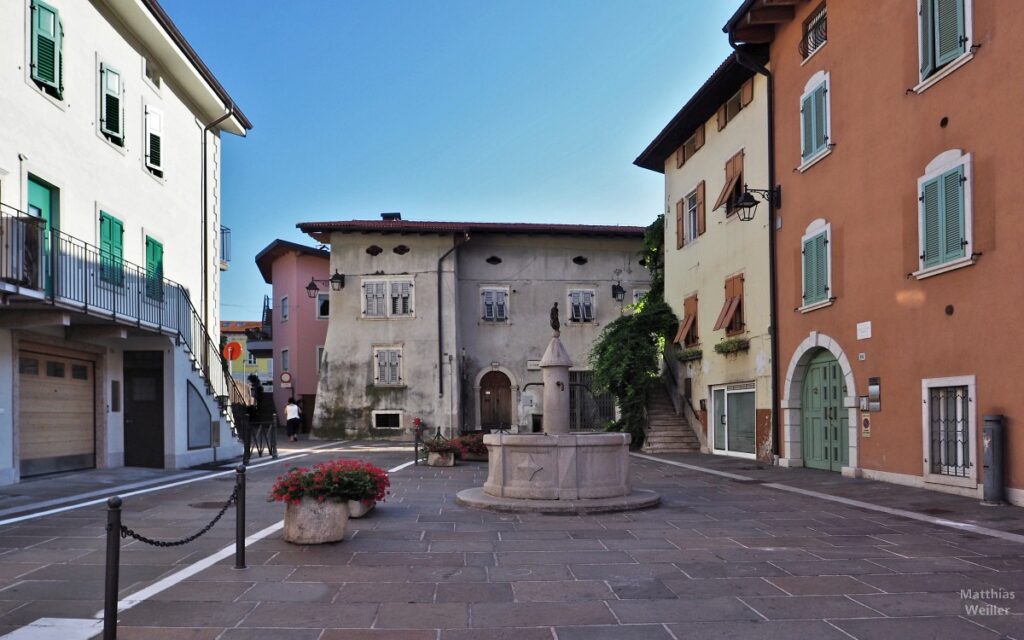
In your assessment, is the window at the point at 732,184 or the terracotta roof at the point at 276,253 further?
the terracotta roof at the point at 276,253

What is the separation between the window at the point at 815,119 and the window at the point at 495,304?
61.4 feet

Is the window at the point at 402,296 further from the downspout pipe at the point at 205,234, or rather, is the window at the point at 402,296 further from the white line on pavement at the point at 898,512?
the white line on pavement at the point at 898,512

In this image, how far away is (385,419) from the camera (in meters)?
33.2

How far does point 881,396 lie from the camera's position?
1408 centimetres

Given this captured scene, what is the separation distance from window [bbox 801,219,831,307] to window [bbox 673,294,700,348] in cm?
711

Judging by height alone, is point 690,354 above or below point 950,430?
above

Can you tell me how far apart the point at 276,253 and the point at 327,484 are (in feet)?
113

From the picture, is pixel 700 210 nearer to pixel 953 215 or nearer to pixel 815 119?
pixel 815 119

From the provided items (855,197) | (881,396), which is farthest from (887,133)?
(881,396)

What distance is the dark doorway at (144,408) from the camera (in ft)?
59.4

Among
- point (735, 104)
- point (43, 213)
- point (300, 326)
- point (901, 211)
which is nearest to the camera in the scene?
point (901, 211)

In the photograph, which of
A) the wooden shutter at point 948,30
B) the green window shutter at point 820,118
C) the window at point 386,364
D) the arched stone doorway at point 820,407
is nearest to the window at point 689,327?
the arched stone doorway at point 820,407

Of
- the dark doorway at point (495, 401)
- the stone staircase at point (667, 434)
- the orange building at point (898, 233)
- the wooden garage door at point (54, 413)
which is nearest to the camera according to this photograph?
the orange building at point (898, 233)

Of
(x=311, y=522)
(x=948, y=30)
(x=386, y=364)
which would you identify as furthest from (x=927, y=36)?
(x=386, y=364)
